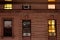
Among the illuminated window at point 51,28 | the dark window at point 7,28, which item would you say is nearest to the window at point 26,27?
the dark window at point 7,28

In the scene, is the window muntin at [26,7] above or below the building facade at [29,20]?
above

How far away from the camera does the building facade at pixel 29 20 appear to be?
34.3 meters

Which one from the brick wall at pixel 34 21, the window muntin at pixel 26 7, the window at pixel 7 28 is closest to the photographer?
the brick wall at pixel 34 21

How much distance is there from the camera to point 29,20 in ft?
114

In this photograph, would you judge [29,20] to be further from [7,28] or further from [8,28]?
[7,28]

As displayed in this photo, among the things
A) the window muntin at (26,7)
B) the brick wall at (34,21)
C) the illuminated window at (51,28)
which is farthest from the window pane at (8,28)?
the illuminated window at (51,28)

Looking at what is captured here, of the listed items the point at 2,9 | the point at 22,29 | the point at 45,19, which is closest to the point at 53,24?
the point at 45,19

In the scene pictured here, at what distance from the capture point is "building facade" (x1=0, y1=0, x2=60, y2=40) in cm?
3434

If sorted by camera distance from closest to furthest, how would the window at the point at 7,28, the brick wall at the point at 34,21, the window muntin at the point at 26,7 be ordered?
the brick wall at the point at 34,21 < the window at the point at 7,28 < the window muntin at the point at 26,7

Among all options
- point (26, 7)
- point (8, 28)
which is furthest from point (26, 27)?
point (26, 7)

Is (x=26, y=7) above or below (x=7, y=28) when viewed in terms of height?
above

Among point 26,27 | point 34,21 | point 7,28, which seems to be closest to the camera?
point 34,21

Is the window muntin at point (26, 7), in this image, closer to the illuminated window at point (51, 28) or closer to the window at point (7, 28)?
the window at point (7, 28)

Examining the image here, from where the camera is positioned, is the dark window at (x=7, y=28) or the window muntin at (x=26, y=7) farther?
the window muntin at (x=26, y=7)
